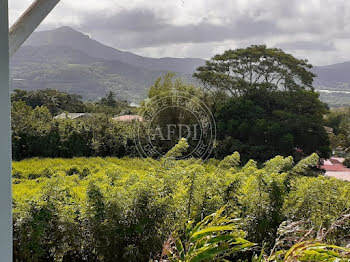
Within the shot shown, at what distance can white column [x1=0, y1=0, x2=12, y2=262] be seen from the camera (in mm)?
446

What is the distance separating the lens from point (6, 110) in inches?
17.9

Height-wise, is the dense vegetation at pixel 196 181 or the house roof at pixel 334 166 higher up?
the dense vegetation at pixel 196 181

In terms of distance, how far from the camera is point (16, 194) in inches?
61.7

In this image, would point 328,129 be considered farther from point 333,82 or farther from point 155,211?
point 155,211

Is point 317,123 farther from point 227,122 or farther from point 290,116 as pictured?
point 227,122

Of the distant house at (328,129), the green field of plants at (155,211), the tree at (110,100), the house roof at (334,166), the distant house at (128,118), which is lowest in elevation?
the house roof at (334,166)

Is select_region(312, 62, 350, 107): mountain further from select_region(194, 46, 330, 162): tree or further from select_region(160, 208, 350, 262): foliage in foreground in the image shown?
select_region(160, 208, 350, 262): foliage in foreground

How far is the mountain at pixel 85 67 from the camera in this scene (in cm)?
321

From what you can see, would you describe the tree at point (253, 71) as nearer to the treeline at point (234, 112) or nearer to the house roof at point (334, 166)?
the treeline at point (234, 112)

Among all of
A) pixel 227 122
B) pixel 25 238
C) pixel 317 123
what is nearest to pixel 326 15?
pixel 317 123

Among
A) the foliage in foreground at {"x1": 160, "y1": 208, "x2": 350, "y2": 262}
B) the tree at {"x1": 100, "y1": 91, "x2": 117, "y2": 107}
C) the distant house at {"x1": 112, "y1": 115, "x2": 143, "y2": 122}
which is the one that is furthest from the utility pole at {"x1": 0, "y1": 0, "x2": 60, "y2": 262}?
the tree at {"x1": 100, "y1": 91, "x2": 117, "y2": 107}

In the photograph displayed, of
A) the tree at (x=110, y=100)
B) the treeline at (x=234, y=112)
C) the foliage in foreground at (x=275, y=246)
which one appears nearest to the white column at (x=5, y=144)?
the foliage in foreground at (x=275, y=246)

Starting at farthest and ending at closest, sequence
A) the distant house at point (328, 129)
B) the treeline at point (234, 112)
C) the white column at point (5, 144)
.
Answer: the distant house at point (328, 129), the treeline at point (234, 112), the white column at point (5, 144)

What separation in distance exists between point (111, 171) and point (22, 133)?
1259 millimetres
